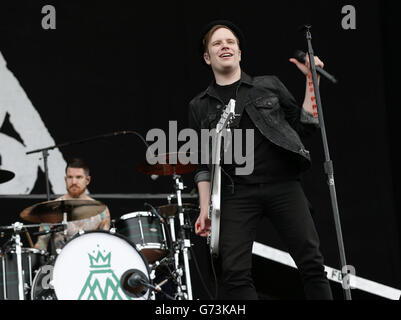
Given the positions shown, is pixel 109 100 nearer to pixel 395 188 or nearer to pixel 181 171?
pixel 181 171

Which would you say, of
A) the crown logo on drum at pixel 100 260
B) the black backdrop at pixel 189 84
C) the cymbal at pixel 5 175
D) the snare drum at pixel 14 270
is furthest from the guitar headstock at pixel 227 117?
the black backdrop at pixel 189 84

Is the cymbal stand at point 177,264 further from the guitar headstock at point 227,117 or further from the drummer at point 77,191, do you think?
the guitar headstock at point 227,117

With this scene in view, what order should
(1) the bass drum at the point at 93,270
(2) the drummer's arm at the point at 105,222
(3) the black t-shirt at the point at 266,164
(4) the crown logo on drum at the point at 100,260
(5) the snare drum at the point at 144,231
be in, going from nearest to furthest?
(3) the black t-shirt at the point at 266,164
(1) the bass drum at the point at 93,270
(4) the crown logo on drum at the point at 100,260
(5) the snare drum at the point at 144,231
(2) the drummer's arm at the point at 105,222

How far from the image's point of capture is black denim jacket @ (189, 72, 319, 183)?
306cm

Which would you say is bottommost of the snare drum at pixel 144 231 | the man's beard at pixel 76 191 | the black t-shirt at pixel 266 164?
the snare drum at pixel 144 231

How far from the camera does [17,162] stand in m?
6.00

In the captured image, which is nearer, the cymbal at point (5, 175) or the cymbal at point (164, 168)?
→ the cymbal at point (5, 175)

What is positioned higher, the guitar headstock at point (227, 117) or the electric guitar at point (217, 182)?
the guitar headstock at point (227, 117)

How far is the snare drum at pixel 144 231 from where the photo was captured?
5.27m

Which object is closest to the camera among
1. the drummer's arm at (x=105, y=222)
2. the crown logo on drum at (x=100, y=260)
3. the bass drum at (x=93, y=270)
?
the bass drum at (x=93, y=270)

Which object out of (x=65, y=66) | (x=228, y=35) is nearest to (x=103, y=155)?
(x=65, y=66)

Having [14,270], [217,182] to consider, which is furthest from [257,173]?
[14,270]

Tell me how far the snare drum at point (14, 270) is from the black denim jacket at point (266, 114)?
87.4 inches
